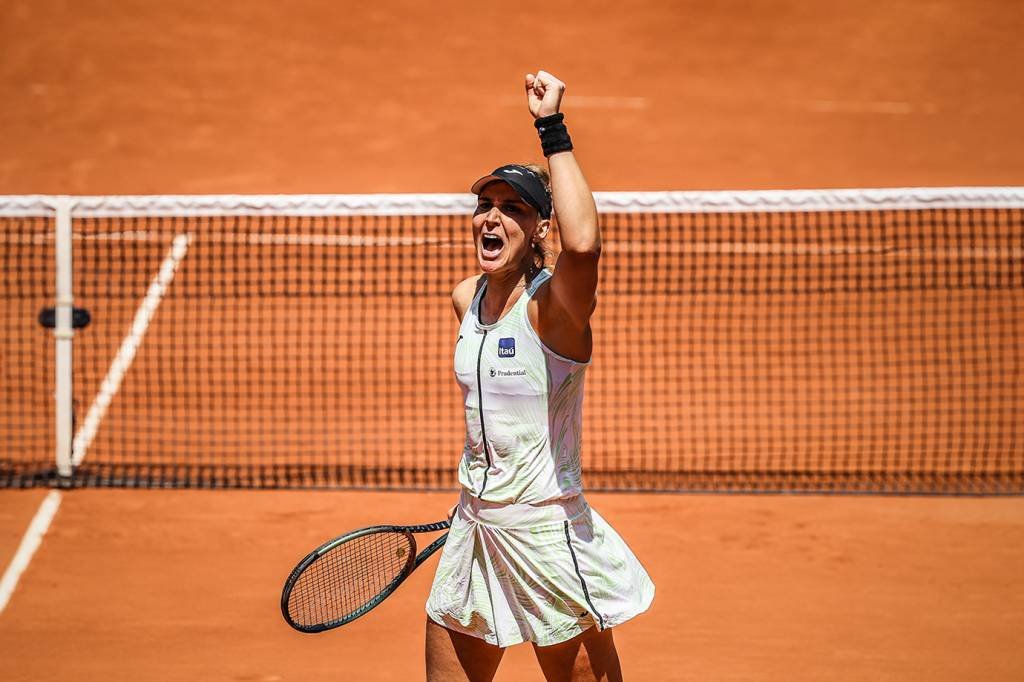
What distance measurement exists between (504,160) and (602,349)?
5445 millimetres

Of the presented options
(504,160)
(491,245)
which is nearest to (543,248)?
(491,245)

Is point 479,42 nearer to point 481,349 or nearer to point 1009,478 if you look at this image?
point 1009,478

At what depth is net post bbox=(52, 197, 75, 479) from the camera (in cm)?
860

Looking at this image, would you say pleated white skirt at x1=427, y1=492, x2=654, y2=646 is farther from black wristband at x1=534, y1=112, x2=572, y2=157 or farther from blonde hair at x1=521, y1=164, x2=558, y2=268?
black wristband at x1=534, y1=112, x2=572, y2=157

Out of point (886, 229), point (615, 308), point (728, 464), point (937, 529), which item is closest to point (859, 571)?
point (937, 529)

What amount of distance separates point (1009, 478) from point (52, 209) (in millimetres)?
7309

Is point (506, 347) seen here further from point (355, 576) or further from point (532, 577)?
point (355, 576)

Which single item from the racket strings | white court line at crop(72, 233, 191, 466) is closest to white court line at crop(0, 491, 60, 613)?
white court line at crop(72, 233, 191, 466)

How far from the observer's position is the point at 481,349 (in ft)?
12.9

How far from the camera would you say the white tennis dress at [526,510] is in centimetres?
386

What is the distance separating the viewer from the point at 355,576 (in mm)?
4520

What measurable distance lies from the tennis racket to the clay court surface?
1585mm

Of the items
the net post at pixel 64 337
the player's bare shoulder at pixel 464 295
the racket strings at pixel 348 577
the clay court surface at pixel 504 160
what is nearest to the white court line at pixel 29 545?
the clay court surface at pixel 504 160

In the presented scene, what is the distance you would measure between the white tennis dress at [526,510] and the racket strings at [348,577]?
58 cm
